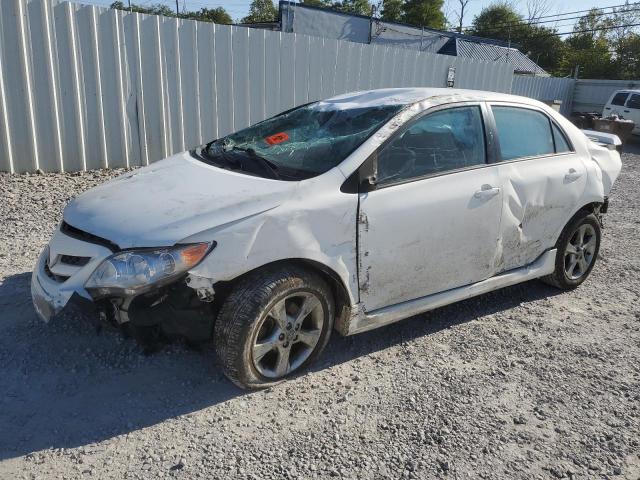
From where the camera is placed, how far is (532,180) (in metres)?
4.01

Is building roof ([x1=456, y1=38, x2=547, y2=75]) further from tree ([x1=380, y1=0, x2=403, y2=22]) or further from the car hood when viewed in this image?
the car hood

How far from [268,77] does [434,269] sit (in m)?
6.48

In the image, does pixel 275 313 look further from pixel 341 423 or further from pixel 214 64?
pixel 214 64

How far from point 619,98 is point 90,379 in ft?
64.1

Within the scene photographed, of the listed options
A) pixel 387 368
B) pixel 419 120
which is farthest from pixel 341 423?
pixel 419 120

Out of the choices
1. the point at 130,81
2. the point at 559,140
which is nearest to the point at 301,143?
the point at 559,140

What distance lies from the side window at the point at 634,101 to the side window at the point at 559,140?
1558 centimetres

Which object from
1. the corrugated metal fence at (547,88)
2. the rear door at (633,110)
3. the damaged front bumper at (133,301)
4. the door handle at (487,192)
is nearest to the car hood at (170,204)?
the damaged front bumper at (133,301)

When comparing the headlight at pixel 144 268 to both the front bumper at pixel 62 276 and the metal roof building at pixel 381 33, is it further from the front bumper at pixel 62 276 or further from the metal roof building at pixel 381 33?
the metal roof building at pixel 381 33

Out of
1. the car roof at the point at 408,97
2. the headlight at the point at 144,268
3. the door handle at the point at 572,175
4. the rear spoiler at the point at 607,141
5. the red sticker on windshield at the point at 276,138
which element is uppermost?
the car roof at the point at 408,97

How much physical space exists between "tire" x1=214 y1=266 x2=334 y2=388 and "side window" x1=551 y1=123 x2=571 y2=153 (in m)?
2.49

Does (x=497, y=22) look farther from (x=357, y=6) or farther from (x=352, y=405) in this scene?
(x=352, y=405)

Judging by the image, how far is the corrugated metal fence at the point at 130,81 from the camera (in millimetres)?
6535

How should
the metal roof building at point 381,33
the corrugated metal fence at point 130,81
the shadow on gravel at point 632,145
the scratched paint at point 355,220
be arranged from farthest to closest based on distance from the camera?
the metal roof building at point 381,33
the shadow on gravel at point 632,145
the corrugated metal fence at point 130,81
the scratched paint at point 355,220
